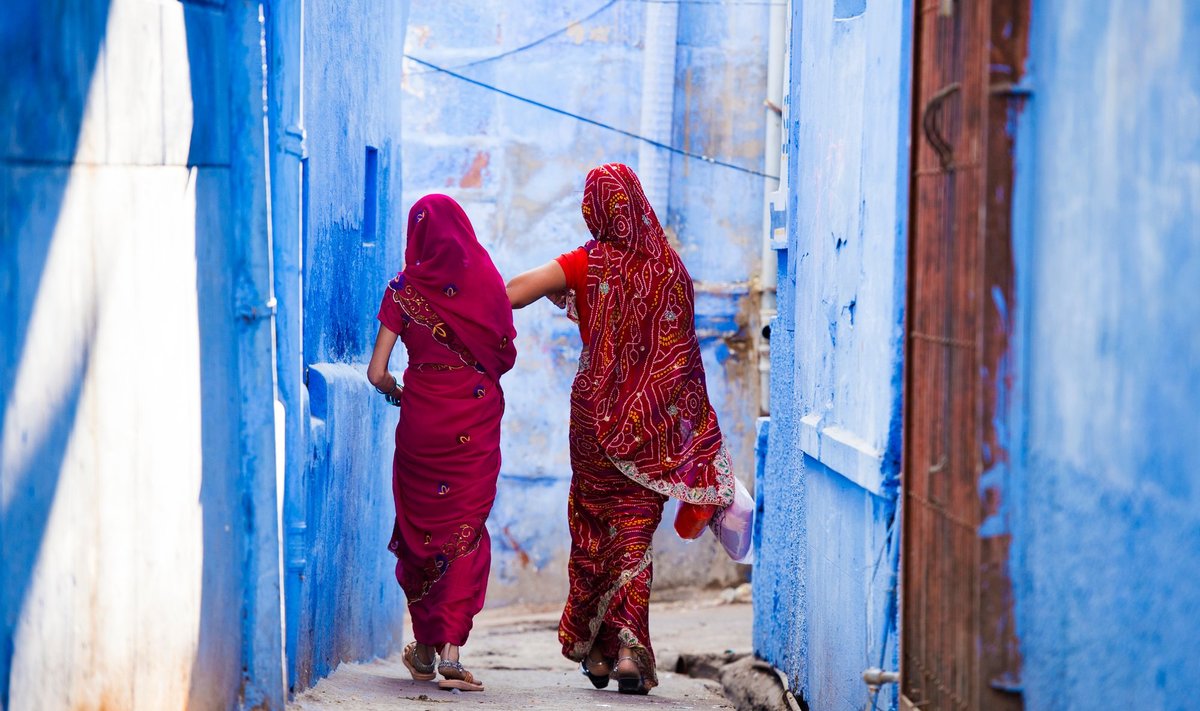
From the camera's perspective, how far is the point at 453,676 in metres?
5.03

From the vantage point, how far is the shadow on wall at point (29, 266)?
2629 mm

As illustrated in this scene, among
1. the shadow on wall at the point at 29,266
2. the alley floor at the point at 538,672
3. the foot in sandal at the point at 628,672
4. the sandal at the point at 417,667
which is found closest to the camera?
the shadow on wall at the point at 29,266

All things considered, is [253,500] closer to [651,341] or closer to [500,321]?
[500,321]

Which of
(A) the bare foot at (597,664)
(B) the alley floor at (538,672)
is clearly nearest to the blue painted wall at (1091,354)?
(B) the alley floor at (538,672)

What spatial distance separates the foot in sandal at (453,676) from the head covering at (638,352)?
0.95 meters

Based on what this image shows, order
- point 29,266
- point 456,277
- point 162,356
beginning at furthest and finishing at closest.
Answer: point 456,277 < point 162,356 < point 29,266

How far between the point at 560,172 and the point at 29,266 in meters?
8.68

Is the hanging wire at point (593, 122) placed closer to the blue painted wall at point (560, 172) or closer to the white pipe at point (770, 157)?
the blue painted wall at point (560, 172)

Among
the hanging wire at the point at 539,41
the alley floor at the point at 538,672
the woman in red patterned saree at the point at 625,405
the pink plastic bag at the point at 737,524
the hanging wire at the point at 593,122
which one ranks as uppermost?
the hanging wire at the point at 539,41

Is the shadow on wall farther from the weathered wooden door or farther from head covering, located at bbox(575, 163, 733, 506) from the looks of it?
head covering, located at bbox(575, 163, 733, 506)

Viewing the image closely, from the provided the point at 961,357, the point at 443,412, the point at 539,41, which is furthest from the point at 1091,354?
the point at 539,41

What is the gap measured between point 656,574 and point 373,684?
6.25 metres

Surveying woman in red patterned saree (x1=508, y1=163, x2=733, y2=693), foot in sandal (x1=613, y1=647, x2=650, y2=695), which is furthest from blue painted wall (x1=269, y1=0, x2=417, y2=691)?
foot in sandal (x1=613, y1=647, x2=650, y2=695)

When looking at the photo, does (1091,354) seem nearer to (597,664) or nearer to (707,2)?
(597,664)
